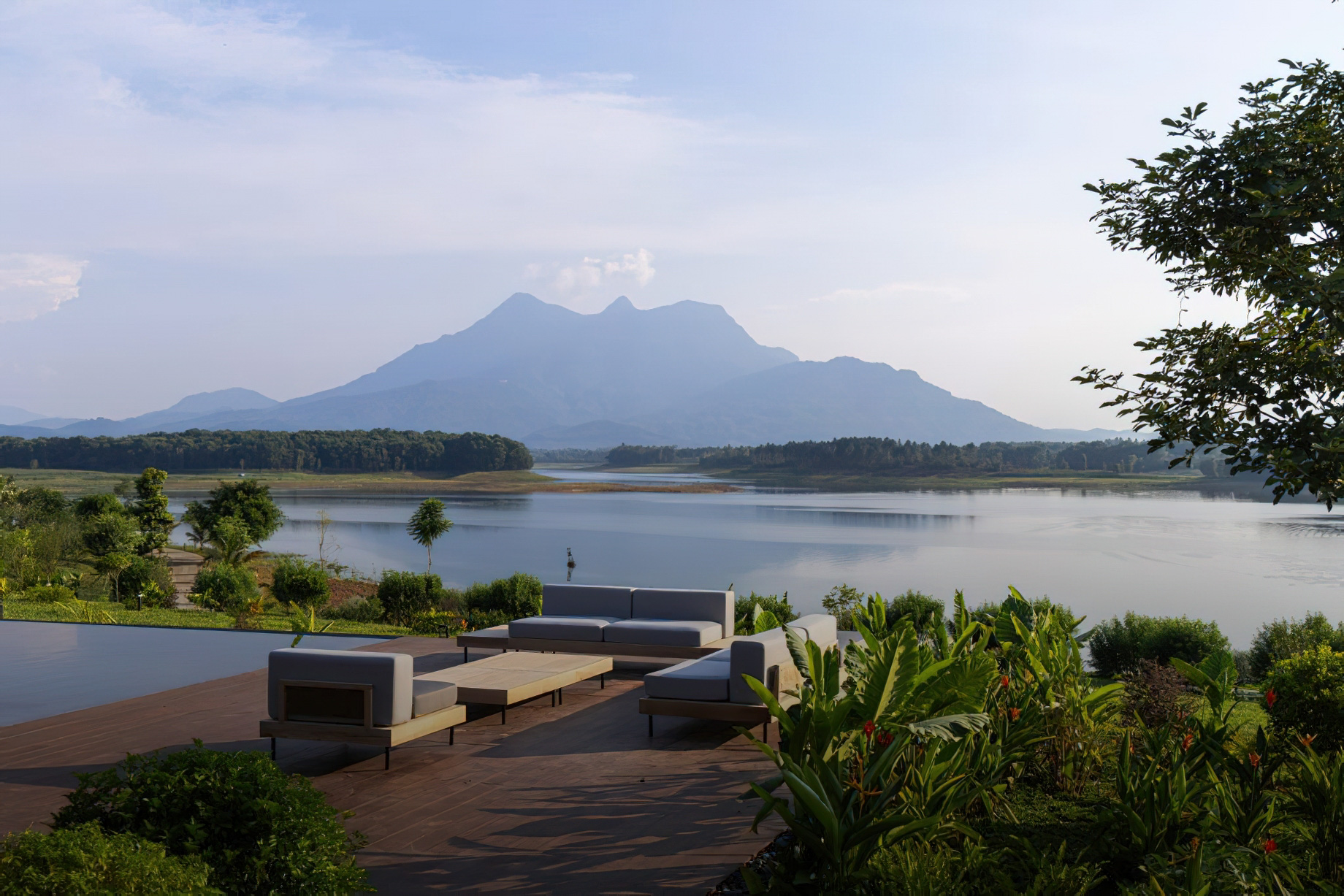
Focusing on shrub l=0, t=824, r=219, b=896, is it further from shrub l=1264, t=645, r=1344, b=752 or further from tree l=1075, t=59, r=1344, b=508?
shrub l=1264, t=645, r=1344, b=752

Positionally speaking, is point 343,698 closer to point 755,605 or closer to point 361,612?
point 755,605

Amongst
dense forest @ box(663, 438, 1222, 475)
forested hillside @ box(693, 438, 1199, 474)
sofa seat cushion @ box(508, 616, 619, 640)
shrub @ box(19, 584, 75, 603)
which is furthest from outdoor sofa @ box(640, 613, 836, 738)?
forested hillside @ box(693, 438, 1199, 474)

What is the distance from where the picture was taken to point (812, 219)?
1623 cm

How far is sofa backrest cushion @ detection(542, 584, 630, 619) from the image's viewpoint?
7.68 meters

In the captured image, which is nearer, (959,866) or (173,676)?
(959,866)

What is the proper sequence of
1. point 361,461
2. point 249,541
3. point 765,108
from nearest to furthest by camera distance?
point 765,108
point 249,541
point 361,461

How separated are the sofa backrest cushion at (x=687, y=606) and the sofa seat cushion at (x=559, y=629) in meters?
0.38

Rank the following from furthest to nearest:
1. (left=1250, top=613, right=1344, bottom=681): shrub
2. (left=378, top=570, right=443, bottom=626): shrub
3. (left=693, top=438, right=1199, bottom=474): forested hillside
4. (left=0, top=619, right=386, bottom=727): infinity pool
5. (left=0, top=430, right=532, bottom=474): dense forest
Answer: (left=693, top=438, right=1199, bottom=474): forested hillside < (left=0, top=430, right=532, bottom=474): dense forest < (left=378, top=570, right=443, bottom=626): shrub < (left=1250, top=613, right=1344, bottom=681): shrub < (left=0, top=619, right=386, bottom=727): infinity pool

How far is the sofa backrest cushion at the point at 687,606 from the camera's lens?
7.42m

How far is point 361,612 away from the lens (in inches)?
607

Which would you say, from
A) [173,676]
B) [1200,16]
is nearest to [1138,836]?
[1200,16]

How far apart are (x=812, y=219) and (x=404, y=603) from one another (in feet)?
32.3

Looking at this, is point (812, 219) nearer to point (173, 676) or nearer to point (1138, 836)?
point (173, 676)

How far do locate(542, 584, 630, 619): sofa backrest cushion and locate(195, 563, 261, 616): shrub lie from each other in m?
10.3
